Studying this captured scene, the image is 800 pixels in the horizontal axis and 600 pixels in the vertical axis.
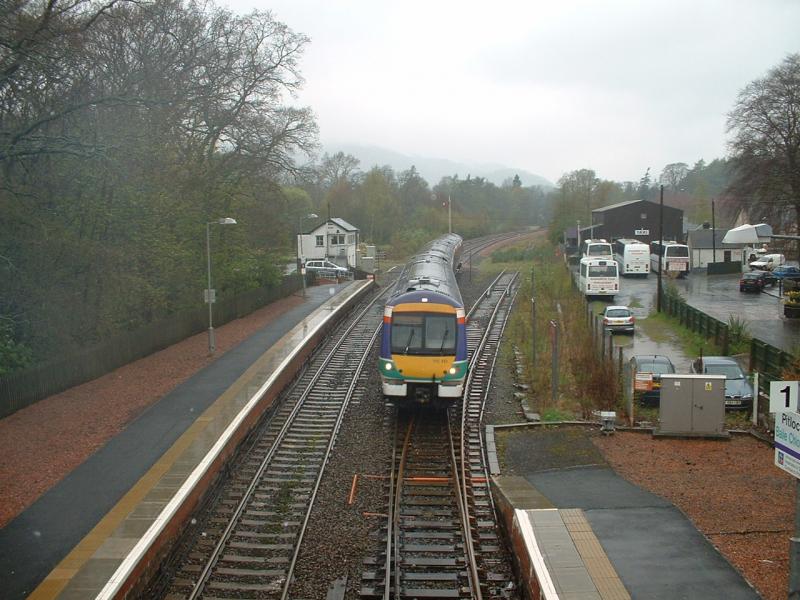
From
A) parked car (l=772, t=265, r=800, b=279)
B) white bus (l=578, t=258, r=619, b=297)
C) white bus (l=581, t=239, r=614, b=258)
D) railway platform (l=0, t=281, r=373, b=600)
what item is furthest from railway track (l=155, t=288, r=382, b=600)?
parked car (l=772, t=265, r=800, b=279)

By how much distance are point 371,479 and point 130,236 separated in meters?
13.5

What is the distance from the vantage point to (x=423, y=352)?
17062mm

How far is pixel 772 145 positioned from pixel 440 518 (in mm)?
42522

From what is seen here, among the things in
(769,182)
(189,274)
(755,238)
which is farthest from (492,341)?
(769,182)

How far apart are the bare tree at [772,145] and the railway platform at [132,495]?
36.2 m

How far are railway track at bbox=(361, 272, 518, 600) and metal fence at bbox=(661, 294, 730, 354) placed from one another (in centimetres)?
1150

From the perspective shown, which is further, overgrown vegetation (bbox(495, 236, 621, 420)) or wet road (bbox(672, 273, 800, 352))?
wet road (bbox(672, 273, 800, 352))

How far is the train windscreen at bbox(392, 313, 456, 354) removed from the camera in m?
17.1

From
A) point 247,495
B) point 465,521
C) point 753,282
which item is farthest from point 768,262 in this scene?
point 247,495

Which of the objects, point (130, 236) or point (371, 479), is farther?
point (130, 236)

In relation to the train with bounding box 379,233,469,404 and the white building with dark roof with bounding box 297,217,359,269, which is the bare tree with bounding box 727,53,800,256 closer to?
the white building with dark roof with bounding box 297,217,359,269

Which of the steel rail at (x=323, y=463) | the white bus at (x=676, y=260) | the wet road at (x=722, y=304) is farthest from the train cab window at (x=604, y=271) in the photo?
the steel rail at (x=323, y=463)

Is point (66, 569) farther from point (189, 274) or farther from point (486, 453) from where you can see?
point (189, 274)

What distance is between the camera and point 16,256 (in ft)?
63.5
